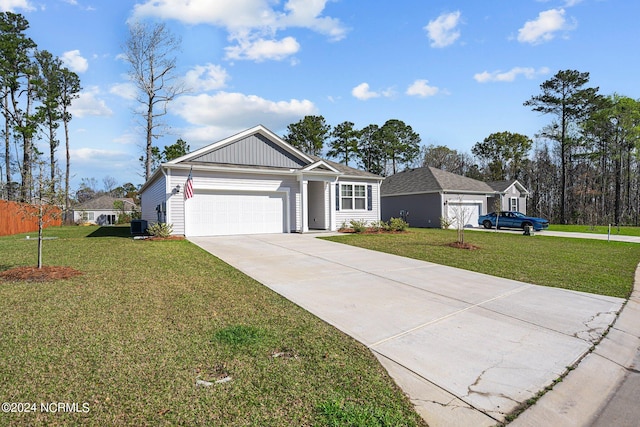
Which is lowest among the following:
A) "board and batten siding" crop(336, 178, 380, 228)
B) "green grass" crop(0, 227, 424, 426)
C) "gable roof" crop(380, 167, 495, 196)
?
"green grass" crop(0, 227, 424, 426)

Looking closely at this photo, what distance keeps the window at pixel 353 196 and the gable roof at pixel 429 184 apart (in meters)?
7.87

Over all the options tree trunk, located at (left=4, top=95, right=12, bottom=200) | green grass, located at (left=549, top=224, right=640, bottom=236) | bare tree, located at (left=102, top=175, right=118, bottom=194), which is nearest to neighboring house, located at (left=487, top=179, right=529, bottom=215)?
green grass, located at (left=549, top=224, right=640, bottom=236)

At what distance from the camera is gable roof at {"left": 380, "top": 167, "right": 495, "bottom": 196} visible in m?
25.2

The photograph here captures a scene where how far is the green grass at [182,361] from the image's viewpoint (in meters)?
2.49

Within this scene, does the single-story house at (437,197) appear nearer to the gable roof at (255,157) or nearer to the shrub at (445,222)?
the shrub at (445,222)

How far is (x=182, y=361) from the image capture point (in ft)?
10.7

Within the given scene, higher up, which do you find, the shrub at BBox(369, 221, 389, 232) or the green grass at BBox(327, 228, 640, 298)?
the shrub at BBox(369, 221, 389, 232)

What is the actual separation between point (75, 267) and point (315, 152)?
36.8 metres

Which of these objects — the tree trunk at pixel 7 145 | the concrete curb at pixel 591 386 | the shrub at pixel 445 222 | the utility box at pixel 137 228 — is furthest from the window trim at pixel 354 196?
the tree trunk at pixel 7 145

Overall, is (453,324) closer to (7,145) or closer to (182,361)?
(182,361)

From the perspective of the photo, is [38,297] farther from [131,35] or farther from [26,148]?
[26,148]

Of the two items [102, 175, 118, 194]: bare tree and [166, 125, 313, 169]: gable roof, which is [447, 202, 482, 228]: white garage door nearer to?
[166, 125, 313, 169]: gable roof

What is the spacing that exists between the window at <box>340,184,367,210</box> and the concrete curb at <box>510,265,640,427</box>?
14.8m

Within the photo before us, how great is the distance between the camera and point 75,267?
7.68m
